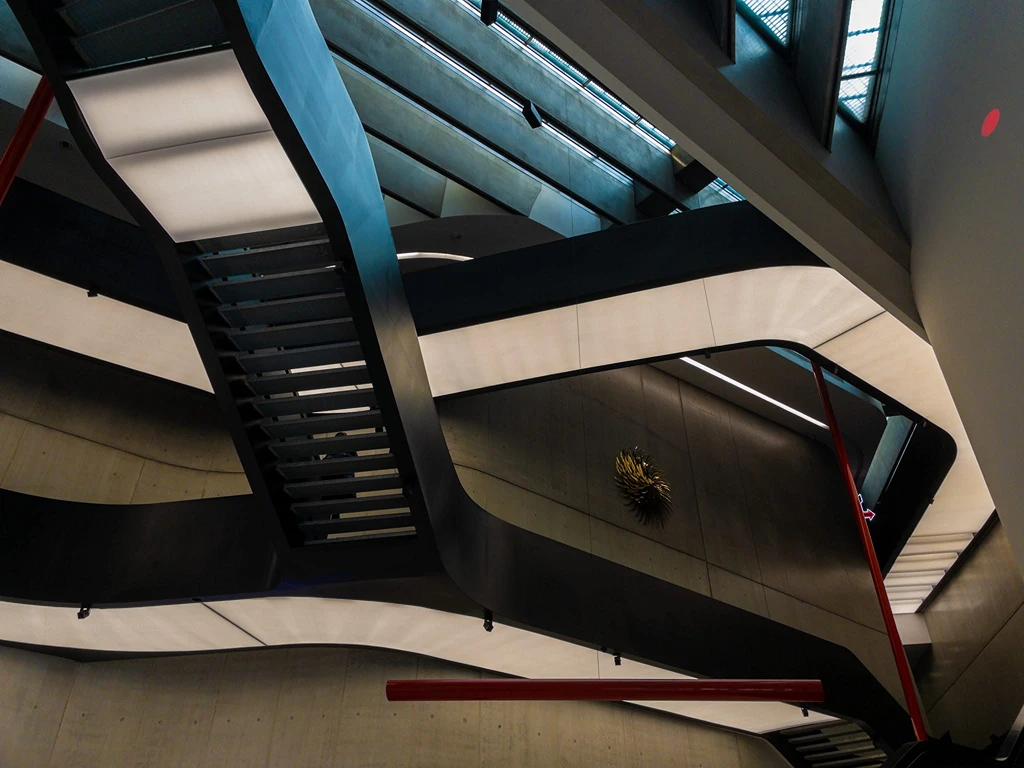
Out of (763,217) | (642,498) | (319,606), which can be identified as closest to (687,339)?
(763,217)

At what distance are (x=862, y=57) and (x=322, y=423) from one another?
500 centimetres

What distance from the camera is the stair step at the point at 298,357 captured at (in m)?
5.29

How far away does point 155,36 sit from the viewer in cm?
374


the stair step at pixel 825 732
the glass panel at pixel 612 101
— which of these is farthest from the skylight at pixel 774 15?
the stair step at pixel 825 732

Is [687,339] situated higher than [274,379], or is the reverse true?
[687,339]

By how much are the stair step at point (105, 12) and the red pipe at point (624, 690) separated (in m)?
3.86

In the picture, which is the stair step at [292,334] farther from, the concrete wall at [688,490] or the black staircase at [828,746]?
the black staircase at [828,746]

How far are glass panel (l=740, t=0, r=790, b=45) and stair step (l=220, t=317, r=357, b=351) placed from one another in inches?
147

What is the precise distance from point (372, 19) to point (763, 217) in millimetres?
5423

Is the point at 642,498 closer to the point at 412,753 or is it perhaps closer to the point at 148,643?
the point at 412,753

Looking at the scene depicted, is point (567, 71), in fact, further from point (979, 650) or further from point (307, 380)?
point (979, 650)

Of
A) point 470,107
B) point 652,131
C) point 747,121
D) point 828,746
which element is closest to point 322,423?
point 747,121

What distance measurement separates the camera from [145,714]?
337 inches

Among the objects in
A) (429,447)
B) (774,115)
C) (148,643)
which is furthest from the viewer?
(148,643)
